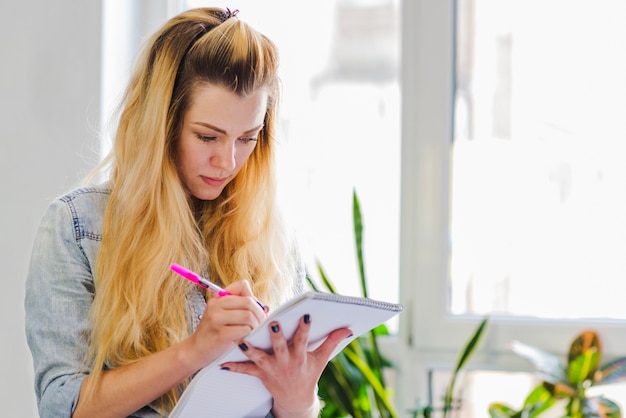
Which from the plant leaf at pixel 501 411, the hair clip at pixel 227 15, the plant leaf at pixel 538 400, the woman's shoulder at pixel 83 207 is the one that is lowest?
the plant leaf at pixel 501 411

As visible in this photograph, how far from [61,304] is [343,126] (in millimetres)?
1438

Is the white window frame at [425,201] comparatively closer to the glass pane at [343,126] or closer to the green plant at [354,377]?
the glass pane at [343,126]

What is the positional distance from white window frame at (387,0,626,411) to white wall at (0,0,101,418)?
2.92 ft

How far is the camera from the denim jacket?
118cm

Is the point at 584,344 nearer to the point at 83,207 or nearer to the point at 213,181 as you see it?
the point at 213,181

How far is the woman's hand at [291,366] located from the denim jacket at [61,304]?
194 mm

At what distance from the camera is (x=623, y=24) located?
2318 millimetres

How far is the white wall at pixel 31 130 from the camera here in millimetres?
2219

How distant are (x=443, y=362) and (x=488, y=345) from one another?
15 centimetres

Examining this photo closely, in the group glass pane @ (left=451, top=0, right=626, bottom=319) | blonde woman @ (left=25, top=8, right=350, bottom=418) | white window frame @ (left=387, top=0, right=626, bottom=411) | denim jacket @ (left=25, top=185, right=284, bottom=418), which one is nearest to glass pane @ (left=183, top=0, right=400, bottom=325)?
white window frame @ (left=387, top=0, right=626, bottom=411)

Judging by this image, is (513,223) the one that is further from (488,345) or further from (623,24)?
(623,24)

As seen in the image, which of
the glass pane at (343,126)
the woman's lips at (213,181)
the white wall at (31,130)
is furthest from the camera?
the glass pane at (343,126)

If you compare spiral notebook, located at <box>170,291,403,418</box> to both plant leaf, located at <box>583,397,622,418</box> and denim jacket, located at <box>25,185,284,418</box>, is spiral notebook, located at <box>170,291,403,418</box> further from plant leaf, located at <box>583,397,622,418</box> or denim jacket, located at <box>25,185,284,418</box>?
plant leaf, located at <box>583,397,622,418</box>

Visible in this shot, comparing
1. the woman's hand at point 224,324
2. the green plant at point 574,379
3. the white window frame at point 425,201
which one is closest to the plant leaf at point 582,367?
the green plant at point 574,379
